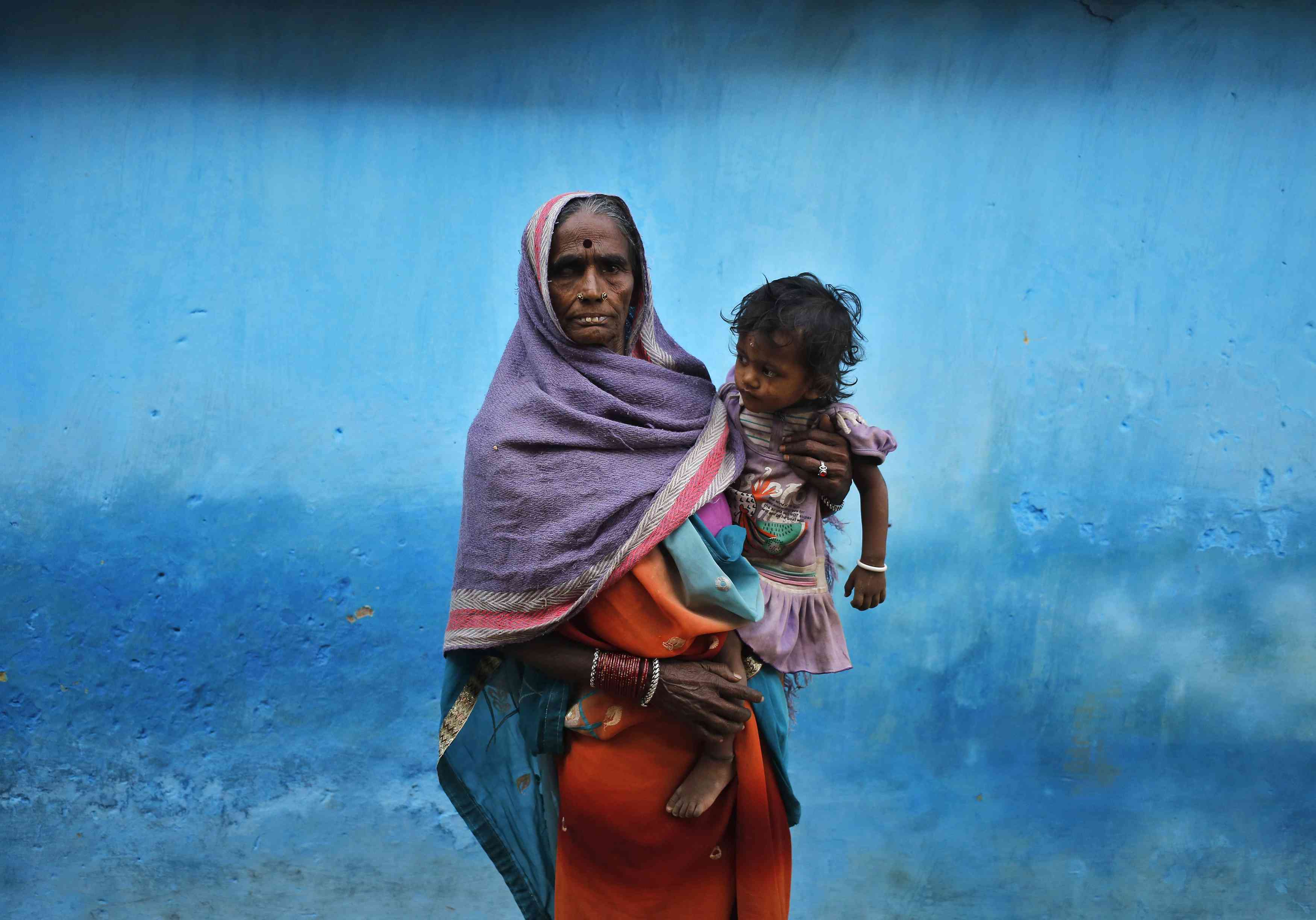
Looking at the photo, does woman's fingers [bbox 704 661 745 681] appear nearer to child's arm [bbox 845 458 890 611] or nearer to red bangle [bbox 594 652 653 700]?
red bangle [bbox 594 652 653 700]

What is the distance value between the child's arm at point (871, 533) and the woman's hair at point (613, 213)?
2.10 feet

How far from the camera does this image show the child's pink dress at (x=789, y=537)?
2123 mm

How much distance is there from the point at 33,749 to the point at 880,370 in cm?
309

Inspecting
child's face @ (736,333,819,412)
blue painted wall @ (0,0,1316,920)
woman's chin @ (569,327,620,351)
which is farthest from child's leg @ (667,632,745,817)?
blue painted wall @ (0,0,1316,920)

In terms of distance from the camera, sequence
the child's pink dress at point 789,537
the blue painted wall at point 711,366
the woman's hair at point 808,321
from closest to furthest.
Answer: the woman's hair at point 808,321
the child's pink dress at point 789,537
the blue painted wall at point 711,366

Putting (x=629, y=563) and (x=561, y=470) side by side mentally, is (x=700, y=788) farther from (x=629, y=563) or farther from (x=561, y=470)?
(x=561, y=470)

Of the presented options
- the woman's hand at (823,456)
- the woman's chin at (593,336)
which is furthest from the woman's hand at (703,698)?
the woman's chin at (593,336)

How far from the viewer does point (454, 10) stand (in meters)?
3.46

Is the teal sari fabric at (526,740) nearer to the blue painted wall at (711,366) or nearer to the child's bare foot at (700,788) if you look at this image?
the child's bare foot at (700,788)

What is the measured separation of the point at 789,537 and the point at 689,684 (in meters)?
0.36

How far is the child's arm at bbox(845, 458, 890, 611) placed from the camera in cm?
215

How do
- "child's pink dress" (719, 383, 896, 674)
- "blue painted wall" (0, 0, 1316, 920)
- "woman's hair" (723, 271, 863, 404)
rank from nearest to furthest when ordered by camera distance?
"woman's hair" (723, 271, 863, 404) → "child's pink dress" (719, 383, 896, 674) → "blue painted wall" (0, 0, 1316, 920)

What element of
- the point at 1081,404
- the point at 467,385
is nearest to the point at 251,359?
the point at 467,385

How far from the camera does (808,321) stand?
1998 mm
